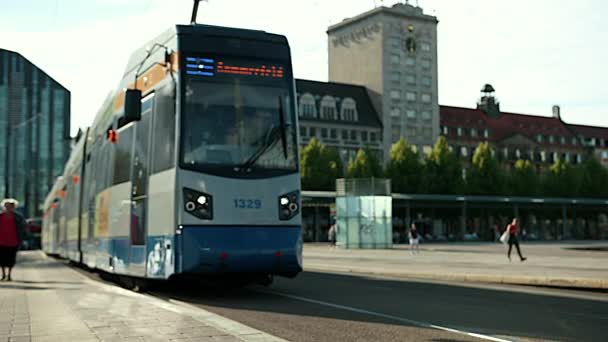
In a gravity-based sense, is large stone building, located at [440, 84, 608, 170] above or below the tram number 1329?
above

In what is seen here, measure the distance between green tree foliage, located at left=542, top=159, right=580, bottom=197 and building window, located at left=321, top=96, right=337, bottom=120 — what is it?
27.6 m

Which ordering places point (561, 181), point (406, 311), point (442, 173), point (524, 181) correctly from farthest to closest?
point (561, 181) → point (524, 181) → point (442, 173) → point (406, 311)

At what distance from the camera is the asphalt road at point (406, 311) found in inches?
326

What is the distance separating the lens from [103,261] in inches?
601

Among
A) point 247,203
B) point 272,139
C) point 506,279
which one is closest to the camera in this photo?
point 247,203

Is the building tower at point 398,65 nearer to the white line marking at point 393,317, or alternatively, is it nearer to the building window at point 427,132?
the building window at point 427,132

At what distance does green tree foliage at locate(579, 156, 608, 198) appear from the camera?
91.8 metres

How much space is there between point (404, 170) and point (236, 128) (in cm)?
6622

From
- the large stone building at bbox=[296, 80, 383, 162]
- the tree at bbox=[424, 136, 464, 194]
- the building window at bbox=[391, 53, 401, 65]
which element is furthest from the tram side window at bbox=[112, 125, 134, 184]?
the building window at bbox=[391, 53, 401, 65]

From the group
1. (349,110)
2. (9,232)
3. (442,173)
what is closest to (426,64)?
(349,110)

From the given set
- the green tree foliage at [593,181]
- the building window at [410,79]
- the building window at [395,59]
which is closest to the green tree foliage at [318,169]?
the building window at [395,59]

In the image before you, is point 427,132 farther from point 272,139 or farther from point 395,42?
point 272,139

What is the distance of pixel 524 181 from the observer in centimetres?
8638

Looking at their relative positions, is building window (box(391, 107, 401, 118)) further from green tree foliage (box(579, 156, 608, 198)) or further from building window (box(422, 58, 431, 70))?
green tree foliage (box(579, 156, 608, 198))
